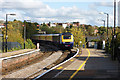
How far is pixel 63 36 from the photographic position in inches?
1497

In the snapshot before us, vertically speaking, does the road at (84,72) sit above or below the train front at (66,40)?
below

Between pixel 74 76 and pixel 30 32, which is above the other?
pixel 30 32

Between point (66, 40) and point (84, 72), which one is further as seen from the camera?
point (66, 40)

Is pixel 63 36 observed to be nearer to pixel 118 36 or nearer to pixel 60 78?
pixel 118 36

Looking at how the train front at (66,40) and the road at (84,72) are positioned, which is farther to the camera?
the train front at (66,40)

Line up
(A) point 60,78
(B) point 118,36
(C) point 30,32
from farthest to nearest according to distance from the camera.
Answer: (C) point 30,32
(B) point 118,36
(A) point 60,78

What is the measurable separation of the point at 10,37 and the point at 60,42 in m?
10.2

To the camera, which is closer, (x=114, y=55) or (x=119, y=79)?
(x=119, y=79)

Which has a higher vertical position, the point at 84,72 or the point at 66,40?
the point at 66,40

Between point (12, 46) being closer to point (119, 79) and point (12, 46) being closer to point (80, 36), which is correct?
point (119, 79)

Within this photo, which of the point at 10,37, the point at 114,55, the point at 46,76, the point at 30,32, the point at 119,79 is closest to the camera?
the point at 119,79

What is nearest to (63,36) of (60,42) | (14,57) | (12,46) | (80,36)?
(60,42)

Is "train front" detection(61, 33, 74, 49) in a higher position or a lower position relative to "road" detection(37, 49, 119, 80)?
higher

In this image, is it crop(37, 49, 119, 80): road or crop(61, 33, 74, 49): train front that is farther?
crop(61, 33, 74, 49): train front
